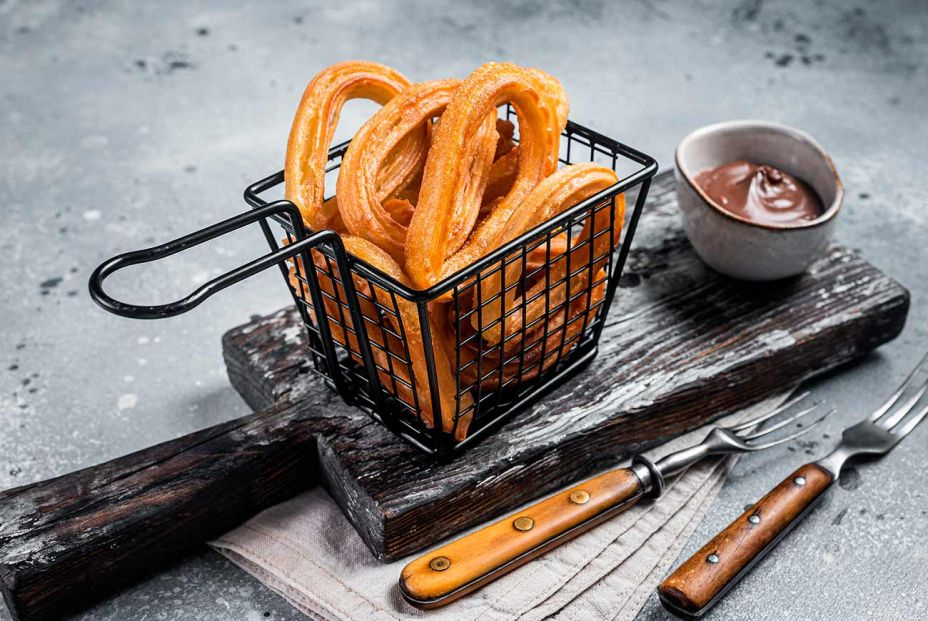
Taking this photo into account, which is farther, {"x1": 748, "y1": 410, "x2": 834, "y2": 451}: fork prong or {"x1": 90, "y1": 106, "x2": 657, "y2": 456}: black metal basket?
{"x1": 748, "y1": 410, "x2": 834, "y2": 451}: fork prong

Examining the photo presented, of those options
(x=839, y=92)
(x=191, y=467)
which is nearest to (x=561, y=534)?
(x=191, y=467)

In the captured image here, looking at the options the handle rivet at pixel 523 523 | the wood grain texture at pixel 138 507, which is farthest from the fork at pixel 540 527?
the wood grain texture at pixel 138 507

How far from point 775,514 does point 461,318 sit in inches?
19.4

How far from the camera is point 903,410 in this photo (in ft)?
4.85

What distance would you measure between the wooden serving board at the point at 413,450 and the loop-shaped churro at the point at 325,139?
322mm

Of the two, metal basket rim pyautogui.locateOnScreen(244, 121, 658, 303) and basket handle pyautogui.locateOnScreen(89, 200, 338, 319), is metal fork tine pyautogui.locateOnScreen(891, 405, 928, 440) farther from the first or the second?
basket handle pyautogui.locateOnScreen(89, 200, 338, 319)

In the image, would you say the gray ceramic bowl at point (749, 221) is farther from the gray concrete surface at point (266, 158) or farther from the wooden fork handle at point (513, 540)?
the wooden fork handle at point (513, 540)

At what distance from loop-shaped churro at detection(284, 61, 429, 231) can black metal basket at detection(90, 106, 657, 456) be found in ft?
0.13

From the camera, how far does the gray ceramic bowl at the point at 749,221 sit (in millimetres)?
1506

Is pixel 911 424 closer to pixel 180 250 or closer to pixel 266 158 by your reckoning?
pixel 180 250

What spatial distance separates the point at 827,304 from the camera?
5.20 feet

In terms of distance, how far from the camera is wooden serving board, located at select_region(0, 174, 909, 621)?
4.01 feet

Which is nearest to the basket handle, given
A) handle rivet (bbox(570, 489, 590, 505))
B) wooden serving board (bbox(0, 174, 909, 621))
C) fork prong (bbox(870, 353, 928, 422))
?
wooden serving board (bbox(0, 174, 909, 621))

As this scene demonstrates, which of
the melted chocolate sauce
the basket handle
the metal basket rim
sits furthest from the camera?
the melted chocolate sauce
